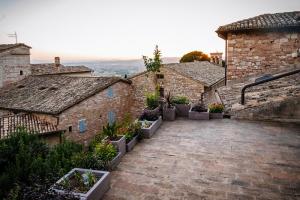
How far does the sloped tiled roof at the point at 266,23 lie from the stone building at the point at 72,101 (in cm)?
1173

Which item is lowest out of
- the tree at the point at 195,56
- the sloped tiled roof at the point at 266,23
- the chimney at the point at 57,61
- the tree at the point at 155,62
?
the tree at the point at 155,62

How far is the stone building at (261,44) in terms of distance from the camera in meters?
12.8

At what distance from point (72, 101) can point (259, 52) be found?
1335cm

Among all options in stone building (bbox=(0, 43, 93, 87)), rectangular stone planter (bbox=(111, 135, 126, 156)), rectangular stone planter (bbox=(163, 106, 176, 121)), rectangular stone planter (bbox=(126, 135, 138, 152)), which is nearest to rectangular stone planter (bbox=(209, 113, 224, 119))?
rectangular stone planter (bbox=(163, 106, 176, 121))

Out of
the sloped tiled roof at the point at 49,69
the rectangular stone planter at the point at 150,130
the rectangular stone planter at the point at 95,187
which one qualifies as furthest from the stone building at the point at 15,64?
the rectangular stone planter at the point at 95,187

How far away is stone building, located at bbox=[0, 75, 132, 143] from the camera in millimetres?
18750

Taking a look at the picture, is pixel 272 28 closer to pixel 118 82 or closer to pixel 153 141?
pixel 153 141

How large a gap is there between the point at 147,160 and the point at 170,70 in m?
19.0

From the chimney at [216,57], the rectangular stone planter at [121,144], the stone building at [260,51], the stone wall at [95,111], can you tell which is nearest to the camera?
the rectangular stone planter at [121,144]

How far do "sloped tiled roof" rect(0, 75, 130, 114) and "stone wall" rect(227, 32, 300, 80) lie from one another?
11643 mm

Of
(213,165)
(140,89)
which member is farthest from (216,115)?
(140,89)

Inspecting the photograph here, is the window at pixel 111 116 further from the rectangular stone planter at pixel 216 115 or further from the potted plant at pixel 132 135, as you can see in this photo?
the potted plant at pixel 132 135

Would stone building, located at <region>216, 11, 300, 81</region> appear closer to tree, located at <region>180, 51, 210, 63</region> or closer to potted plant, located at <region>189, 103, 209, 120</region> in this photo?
potted plant, located at <region>189, 103, 209, 120</region>

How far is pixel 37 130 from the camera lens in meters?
17.0
